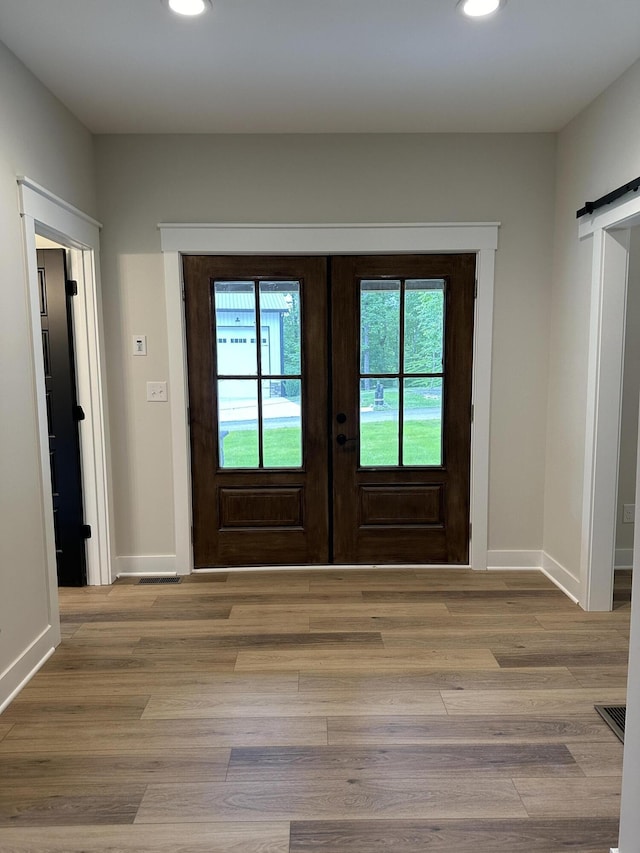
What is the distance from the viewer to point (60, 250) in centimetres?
319

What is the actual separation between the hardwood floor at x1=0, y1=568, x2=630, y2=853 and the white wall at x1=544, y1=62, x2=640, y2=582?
56 cm

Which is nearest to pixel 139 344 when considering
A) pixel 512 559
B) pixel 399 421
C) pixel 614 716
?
pixel 399 421

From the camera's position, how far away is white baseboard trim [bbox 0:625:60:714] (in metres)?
2.27

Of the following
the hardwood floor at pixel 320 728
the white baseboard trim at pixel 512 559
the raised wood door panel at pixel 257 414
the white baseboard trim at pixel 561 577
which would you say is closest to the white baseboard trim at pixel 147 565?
the raised wood door panel at pixel 257 414

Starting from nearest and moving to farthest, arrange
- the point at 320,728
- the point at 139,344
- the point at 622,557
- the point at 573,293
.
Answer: the point at 320,728 → the point at 573,293 → the point at 139,344 → the point at 622,557

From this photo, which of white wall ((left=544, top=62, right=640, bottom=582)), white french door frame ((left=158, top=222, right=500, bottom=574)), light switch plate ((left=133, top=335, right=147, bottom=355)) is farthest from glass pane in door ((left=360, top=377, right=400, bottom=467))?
light switch plate ((left=133, top=335, right=147, bottom=355))

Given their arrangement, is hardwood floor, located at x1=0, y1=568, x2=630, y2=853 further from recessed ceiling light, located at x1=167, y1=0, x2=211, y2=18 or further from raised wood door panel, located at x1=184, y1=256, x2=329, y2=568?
recessed ceiling light, located at x1=167, y1=0, x2=211, y2=18

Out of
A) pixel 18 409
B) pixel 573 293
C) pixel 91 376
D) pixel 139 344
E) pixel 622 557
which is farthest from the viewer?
pixel 622 557

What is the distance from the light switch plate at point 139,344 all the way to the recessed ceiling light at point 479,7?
2398 millimetres

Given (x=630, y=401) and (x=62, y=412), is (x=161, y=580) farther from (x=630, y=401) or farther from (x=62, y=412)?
(x=630, y=401)

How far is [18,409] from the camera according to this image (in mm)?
2424

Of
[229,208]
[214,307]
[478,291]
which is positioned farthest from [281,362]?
[478,291]

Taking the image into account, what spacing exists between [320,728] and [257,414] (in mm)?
2004

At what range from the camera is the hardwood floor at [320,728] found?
165cm
